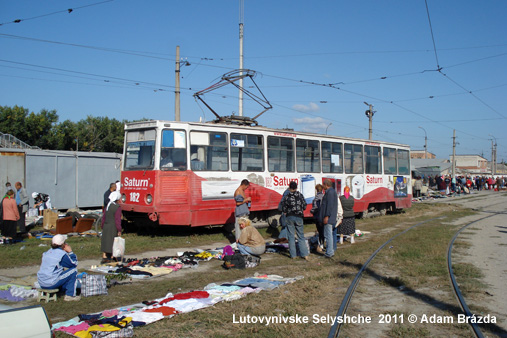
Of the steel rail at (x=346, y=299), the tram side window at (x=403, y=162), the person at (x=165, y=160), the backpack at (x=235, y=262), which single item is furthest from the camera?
the tram side window at (x=403, y=162)

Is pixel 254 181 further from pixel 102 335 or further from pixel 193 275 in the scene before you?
pixel 102 335

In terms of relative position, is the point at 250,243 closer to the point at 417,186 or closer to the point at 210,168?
the point at 210,168

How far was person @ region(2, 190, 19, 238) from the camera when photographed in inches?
467

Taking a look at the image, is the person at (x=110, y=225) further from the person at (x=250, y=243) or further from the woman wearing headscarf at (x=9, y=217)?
the woman wearing headscarf at (x=9, y=217)

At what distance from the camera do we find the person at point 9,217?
38.9 ft

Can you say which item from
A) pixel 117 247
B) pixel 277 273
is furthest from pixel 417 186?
pixel 117 247

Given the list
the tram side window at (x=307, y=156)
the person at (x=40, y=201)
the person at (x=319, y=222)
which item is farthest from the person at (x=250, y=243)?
the person at (x=40, y=201)

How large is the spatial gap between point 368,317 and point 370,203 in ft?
50.7

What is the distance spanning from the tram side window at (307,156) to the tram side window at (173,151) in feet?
17.0

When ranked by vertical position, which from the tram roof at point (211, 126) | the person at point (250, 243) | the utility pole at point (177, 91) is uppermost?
the utility pole at point (177, 91)

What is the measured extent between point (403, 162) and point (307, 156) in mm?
8401

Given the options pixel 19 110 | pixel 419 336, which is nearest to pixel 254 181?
pixel 419 336

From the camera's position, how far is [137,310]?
5.95m

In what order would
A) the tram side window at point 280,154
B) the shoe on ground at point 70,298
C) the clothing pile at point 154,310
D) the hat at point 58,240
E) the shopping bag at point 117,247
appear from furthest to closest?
the tram side window at point 280,154, the shopping bag at point 117,247, the hat at point 58,240, the shoe on ground at point 70,298, the clothing pile at point 154,310
